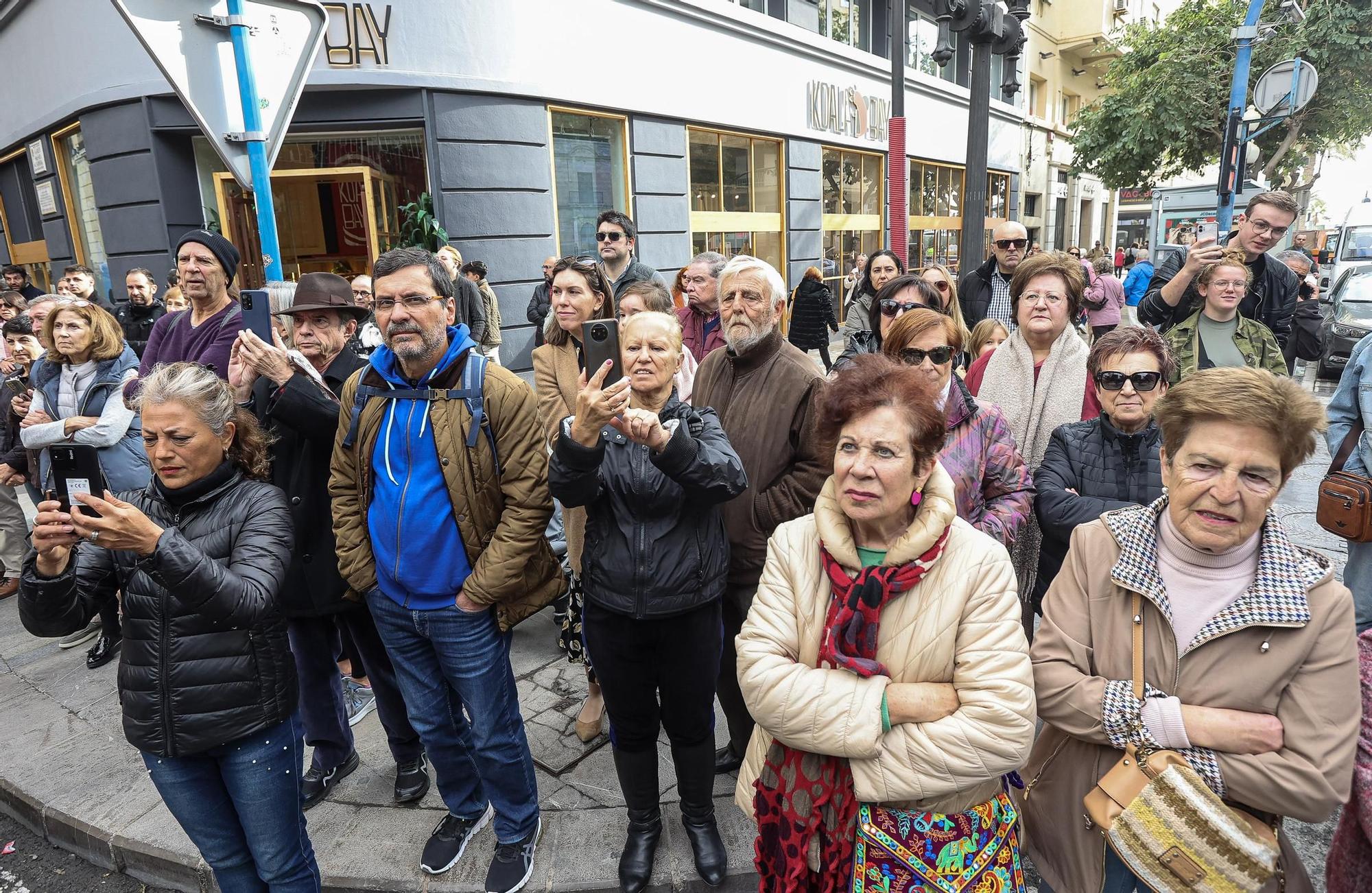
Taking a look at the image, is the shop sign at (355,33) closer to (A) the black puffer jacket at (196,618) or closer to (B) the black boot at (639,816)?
(A) the black puffer jacket at (196,618)

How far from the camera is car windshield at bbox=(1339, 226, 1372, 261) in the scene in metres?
15.5

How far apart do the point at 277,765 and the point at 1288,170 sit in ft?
87.4

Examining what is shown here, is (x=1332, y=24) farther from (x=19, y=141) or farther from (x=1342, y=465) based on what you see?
(x=19, y=141)

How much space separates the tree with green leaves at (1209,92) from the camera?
15.7 m

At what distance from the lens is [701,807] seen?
272cm

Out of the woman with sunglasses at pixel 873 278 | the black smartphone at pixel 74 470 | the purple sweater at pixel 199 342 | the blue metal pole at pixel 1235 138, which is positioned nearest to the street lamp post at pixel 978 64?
the woman with sunglasses at pixel 873 278

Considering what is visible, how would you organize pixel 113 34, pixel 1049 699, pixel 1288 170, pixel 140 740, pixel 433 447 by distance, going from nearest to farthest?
pixel 1049 699
pixel 140 740
pixel 433 447
pixel 113 34
pixel 1288 170

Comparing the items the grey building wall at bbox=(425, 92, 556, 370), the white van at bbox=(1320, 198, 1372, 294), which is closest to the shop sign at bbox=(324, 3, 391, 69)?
Result: the grey building wall at bbox=(425, 92, 556, 370)

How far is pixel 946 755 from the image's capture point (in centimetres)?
172

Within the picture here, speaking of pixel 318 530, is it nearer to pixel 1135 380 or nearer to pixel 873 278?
pixel 1135 380

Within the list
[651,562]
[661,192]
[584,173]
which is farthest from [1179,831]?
[661,192]

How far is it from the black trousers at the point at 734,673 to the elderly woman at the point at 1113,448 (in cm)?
113

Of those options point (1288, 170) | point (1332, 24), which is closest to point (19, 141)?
point (1332, 24)

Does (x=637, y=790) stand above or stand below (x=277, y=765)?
below
